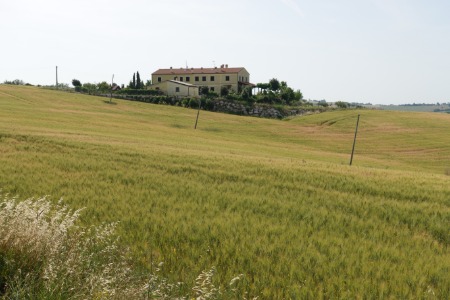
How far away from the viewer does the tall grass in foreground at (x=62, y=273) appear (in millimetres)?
4578

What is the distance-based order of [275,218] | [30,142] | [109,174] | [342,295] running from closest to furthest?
1. [342,295]
2. [275,218]
3. [109,174]
4. [30,142]

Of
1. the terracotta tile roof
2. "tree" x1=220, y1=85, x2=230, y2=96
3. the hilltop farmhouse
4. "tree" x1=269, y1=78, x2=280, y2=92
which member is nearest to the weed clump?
"tree" x1=220, y1=85, x2=230, y2=96

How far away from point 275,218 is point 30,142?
640 inches

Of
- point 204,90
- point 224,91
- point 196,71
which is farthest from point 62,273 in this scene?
point 196,71

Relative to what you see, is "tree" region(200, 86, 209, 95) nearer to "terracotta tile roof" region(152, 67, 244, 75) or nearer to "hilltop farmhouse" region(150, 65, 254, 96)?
"hilltop farmhouse" region(150, 65, 254, 96)

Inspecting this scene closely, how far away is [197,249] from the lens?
662 centimetres

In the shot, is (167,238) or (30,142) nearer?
(167,238)

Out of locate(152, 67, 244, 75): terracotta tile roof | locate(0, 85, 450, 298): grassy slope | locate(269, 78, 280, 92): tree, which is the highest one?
locate(152, 67, 244, 75): terracotta tile roof

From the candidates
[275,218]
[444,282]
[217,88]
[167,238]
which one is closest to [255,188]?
Result: [275,218]

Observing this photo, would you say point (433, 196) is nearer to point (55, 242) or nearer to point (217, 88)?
point (55, 242)

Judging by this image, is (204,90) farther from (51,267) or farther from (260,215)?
(51,267)

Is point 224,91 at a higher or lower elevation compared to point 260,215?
higher

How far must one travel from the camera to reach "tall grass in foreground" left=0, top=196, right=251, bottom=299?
15.0 feet

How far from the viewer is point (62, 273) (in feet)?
16.4
